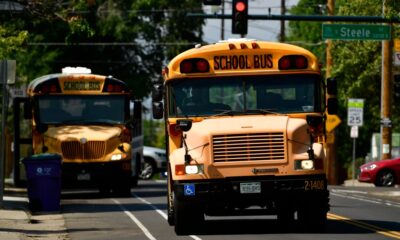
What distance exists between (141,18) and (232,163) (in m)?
49.7

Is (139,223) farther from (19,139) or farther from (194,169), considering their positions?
(19,139)

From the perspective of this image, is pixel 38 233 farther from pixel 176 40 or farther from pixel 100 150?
pixel 176 40

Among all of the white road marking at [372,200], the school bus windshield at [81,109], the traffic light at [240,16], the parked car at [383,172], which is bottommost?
the parked car at [383,172]

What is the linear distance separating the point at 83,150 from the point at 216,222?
35.8ft

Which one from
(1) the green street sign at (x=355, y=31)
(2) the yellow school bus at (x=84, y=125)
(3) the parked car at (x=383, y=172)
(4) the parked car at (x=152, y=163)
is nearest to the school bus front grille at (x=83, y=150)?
(2) the yellow school bus at (x=84, y=125)

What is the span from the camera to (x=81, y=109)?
113ft

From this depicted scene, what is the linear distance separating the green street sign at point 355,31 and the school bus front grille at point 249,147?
2178cm

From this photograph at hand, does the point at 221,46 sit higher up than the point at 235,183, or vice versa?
the point at 221,46

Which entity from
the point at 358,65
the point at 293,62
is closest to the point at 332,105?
the point at 293,62

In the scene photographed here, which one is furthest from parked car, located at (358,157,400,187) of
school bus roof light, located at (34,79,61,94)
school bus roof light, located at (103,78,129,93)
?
school bus roof light, located at (34,79,61,94)

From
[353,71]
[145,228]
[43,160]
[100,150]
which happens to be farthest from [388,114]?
[145,228]

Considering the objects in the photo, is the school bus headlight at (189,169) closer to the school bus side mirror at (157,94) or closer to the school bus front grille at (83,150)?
the school bus side mirror at (157,94)

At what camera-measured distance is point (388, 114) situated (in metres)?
48.0

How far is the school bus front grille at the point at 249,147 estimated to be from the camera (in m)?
19.4
